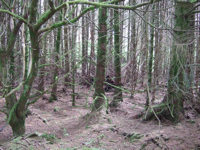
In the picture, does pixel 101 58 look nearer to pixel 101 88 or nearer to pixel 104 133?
pixel 101 88

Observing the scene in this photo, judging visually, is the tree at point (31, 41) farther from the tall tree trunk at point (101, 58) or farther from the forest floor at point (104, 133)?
the forest floor at point (104, 133)

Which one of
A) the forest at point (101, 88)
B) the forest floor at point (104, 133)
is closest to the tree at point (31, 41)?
the forest at point (101, 88)

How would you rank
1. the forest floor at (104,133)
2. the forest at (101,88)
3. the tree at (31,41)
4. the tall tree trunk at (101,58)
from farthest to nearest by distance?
the tall tree trunk at (101,58)
the forest floor at (104,133)
the forest at (101,88)
the tree at (31,41)

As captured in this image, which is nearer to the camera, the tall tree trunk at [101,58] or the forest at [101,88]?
the forest at [101,88]

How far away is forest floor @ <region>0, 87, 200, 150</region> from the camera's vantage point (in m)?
4.66

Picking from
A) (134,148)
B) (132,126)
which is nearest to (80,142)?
(134,148)

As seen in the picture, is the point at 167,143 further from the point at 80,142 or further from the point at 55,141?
the point at 55,141

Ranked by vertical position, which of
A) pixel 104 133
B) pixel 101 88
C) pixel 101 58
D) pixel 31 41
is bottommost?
pixel 104 133

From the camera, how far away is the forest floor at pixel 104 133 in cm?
466

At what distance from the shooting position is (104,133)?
5715 millimetres

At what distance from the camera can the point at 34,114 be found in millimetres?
7879

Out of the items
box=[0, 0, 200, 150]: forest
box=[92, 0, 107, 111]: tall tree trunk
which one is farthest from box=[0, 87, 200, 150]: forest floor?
box=[92, 0, 107, 111]: tall tree trunk

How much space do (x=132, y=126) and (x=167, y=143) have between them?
64.9 inches

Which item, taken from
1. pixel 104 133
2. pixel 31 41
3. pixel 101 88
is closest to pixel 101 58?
pixel 101 88
